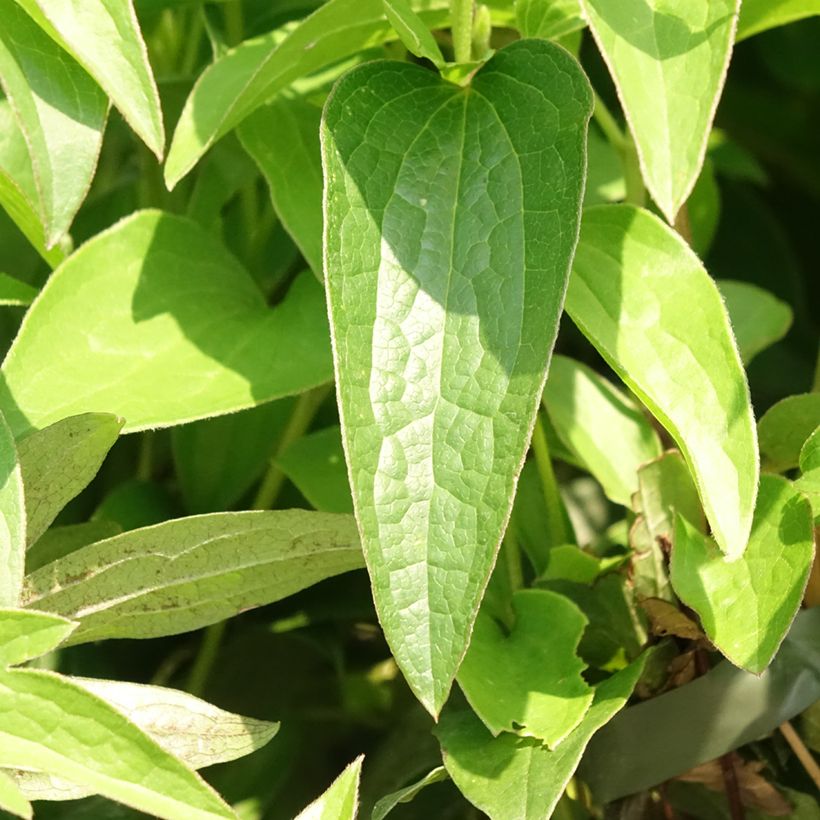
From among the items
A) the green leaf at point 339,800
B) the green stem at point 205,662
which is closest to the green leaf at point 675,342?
the green leaf at point 339,800

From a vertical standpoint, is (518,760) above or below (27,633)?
below

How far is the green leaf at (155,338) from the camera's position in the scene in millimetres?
480

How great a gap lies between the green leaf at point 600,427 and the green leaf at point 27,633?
28 centimetres

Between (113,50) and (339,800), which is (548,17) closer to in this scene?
(113,50)

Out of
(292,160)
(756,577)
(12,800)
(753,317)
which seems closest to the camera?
(12,800)

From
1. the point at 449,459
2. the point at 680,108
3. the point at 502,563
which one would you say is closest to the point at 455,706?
the point at 502,563

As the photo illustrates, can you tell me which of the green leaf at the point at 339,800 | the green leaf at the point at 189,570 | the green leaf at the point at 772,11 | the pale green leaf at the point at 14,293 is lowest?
the green leaf at the point at 339,800

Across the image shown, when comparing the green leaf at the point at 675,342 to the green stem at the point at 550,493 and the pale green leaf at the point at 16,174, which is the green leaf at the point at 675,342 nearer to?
the green stem at the point at 550,493

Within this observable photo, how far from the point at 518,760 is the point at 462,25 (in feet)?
0.97

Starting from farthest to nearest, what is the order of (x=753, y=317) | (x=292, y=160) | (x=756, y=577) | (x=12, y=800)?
1. (x=753, y=317)
2. (x=292, y=160)
3. (x=756, y=577)
4. (x=12, y=800)

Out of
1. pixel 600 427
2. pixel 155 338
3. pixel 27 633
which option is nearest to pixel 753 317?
pixel 600 427

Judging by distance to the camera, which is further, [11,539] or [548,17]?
[548,17]

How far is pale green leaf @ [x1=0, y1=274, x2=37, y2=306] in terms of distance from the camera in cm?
52

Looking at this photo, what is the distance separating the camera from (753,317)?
677 mm
